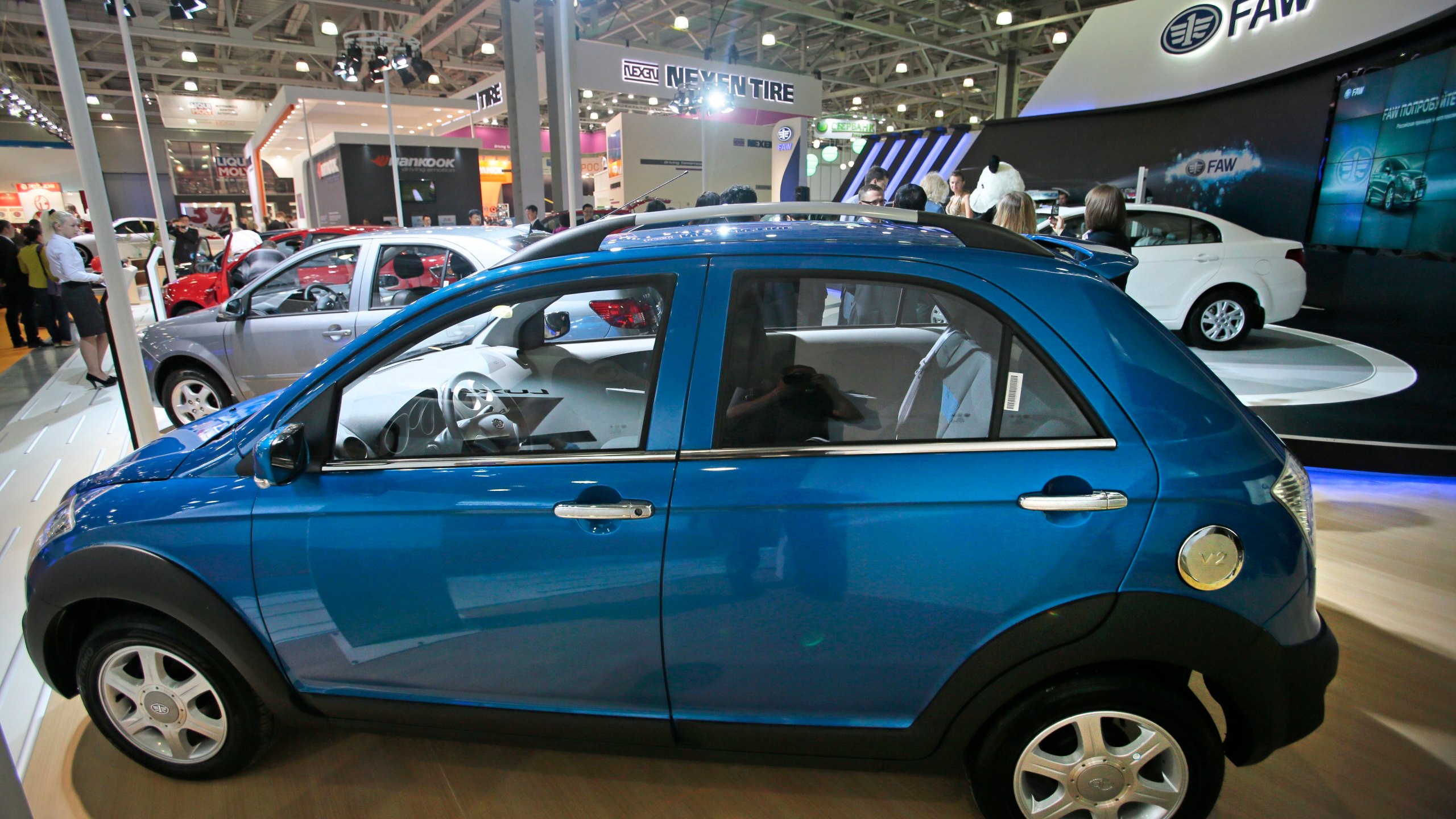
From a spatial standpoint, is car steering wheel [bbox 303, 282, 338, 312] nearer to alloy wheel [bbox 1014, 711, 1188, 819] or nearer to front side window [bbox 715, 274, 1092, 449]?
front side window [bbox 715, 274, 1092, 449]

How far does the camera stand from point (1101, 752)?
1.61 metres

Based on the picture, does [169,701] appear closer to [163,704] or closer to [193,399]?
[163,704]

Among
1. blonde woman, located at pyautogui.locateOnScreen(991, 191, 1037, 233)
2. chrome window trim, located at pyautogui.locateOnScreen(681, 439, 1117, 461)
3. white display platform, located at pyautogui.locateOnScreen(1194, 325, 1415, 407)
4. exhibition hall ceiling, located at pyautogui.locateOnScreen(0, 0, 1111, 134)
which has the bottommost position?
white display platform, located at pyautogui.locateOnScreen(1194, 325, 1415, 407)

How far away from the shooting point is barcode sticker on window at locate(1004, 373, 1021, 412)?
1553 mm

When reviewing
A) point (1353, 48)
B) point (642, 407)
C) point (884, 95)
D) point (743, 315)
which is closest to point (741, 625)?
point (642, 407)

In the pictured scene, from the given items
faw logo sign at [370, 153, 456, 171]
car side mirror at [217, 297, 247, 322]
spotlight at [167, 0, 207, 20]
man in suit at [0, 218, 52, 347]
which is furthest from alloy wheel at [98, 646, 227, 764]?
faw logo sign at [370, 153, 456, 171]

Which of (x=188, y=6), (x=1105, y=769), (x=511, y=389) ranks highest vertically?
(x=188, y=6)

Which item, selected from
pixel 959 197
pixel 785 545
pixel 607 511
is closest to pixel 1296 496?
pixel 785 545

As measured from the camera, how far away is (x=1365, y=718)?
2.25m

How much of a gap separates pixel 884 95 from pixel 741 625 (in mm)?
32625

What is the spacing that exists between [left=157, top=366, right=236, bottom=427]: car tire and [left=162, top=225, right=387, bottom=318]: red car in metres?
3.83

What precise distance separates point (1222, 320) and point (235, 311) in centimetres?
833

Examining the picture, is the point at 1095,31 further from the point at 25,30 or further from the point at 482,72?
the point at 25,30

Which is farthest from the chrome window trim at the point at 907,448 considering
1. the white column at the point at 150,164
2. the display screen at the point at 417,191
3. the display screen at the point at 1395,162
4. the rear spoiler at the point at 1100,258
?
the display screen at the point at 417,191
